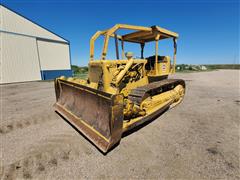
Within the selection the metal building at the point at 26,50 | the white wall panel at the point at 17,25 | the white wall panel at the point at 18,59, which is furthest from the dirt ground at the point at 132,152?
the white wall panel at the point at 17,25

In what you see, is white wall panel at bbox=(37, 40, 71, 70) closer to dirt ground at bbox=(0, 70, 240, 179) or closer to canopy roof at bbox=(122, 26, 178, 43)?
dirt ground at bbox=(0, 70, 240, 179)

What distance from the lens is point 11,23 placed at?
1481cm

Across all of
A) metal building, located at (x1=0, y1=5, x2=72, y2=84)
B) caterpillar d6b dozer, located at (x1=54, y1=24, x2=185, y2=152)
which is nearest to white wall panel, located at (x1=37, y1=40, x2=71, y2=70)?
metal building, located at (x1=0, y1=5, x2=72, y2=84)

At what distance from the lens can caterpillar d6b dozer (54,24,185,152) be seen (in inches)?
103

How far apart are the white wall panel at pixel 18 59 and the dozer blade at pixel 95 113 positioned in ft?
47.9

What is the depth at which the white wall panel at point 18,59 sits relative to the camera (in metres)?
14.4

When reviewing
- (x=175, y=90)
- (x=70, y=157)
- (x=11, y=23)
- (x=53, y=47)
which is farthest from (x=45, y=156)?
(x=53, y=47)

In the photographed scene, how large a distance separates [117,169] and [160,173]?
696mm

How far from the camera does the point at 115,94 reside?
246cm

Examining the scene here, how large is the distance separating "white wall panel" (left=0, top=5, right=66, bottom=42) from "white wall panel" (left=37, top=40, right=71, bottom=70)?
1.24 metres

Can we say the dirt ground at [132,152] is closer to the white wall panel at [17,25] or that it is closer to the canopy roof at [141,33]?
the canopy roof at [141,33]

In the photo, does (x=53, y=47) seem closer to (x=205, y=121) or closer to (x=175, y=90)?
(x=175, y=90)

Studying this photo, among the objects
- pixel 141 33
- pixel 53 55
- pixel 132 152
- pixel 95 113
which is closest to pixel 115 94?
pixel 95 113

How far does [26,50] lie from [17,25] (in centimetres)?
286
